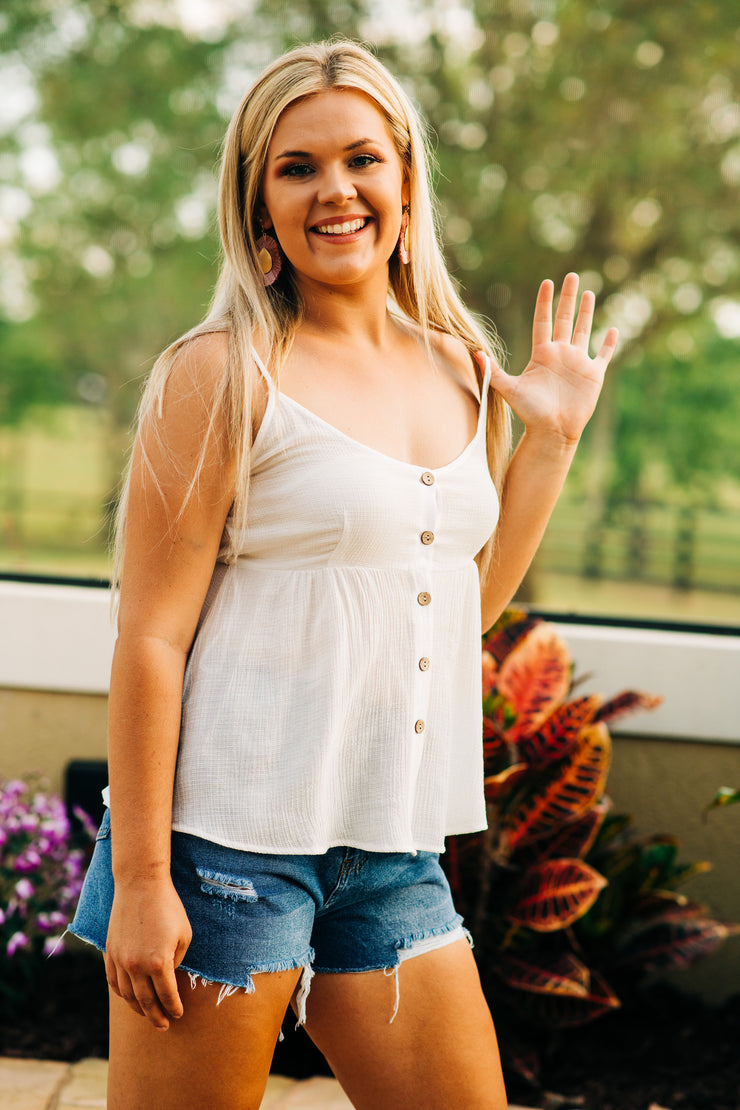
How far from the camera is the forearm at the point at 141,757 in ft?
3.97

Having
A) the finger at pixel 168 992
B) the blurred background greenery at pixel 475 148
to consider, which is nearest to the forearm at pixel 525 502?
the finger at pixel 168 992

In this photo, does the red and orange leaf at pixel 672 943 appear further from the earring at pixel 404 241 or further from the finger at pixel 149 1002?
the earring at pixel 404 241

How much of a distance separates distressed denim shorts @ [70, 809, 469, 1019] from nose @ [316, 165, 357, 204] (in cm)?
83

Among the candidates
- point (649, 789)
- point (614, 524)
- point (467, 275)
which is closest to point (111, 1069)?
point (649, 789)

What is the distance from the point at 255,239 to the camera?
1.43 metres

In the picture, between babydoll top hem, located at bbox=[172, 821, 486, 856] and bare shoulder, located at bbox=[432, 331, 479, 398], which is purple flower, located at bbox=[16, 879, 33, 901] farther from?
bare shoulder, located at bbox=[432, 331, 479, 398]

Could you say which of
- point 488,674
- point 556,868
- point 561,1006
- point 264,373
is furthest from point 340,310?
point 561,1006

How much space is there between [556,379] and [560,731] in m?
1.10

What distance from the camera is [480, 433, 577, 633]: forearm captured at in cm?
159

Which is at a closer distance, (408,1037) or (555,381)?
(408,1037)

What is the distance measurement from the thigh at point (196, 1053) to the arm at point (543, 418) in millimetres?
731

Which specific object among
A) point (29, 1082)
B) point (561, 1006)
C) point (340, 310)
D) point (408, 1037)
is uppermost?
point (340, 310)

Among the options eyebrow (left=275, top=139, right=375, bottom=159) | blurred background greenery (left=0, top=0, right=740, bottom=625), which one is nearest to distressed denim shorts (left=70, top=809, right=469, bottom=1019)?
eyebrow (left=275, top=139, right=375, bottom=159)

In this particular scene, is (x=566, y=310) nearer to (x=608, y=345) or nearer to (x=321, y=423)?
(x=608, y=345)
